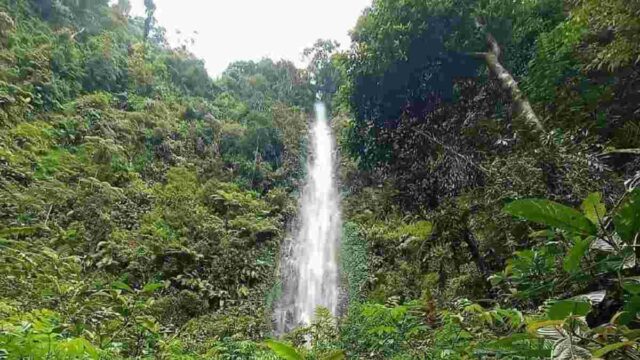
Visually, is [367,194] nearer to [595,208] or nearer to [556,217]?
[595,208]

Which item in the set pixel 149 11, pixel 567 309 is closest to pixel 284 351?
pixel 567 309

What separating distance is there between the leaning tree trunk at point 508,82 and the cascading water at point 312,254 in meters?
4.78

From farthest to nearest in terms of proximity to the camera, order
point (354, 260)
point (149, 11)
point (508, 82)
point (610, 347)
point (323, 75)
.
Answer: point (323, 75), point (149, 11), point (354, 260), point (508, 82), point (610, 347)

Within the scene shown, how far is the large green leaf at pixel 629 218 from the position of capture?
845 mm

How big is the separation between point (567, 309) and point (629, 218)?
0.76 feet

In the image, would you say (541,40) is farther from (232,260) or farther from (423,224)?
(232,260)

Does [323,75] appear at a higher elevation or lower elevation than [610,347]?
higher

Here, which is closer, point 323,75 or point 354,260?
point 354,260

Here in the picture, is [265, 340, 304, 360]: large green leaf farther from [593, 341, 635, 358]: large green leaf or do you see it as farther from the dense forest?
[593, 341, 635, 358]: large green leaf

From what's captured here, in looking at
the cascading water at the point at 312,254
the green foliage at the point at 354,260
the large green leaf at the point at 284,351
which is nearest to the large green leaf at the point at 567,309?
the large green leaf at the point at 284,351

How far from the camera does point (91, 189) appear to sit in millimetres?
9234

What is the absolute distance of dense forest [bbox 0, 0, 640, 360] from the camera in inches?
62.6

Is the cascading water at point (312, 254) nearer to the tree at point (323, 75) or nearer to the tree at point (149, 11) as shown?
the tree at point (323, 75)

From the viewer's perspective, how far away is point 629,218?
85cm
